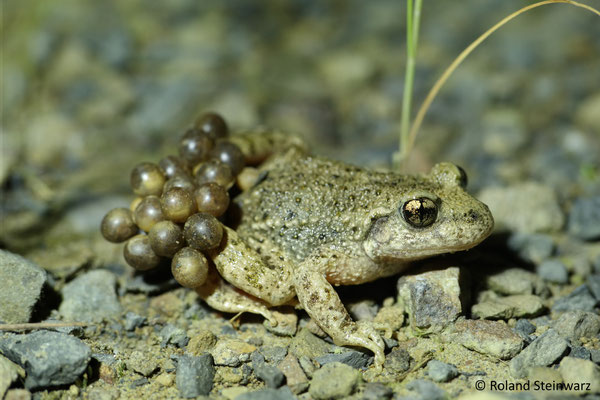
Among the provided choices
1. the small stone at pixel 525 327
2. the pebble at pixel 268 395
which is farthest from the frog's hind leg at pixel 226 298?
the small stone at pixel 525 327

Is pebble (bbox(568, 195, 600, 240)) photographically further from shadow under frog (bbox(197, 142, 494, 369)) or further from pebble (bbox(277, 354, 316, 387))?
pebble (bbox(277, 354, 316, 387))

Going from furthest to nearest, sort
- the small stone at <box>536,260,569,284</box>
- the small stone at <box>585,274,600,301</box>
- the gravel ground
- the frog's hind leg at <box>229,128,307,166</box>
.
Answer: the frog's hind leg at <box>229,128,307,166</box> → the small stone at <box>536,260,569,284</box> → the small stone at <box>585,274,600,301</box> → the gravel ground

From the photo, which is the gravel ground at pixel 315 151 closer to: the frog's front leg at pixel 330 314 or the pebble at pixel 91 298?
the pebble at pixel 91 298

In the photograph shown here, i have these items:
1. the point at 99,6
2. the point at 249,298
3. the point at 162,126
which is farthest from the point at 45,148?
the point at 249,298

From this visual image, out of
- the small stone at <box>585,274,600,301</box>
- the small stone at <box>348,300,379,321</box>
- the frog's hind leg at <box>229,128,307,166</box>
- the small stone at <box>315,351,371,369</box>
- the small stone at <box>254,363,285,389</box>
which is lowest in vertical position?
the small stone at <box>254,363,285,389</box>

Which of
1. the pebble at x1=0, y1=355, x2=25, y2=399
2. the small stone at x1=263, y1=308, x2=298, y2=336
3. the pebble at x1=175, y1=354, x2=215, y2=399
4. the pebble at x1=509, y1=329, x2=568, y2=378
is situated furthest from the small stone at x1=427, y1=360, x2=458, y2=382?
the pebble at x1=0, y1=355, x2=25, y2=399
